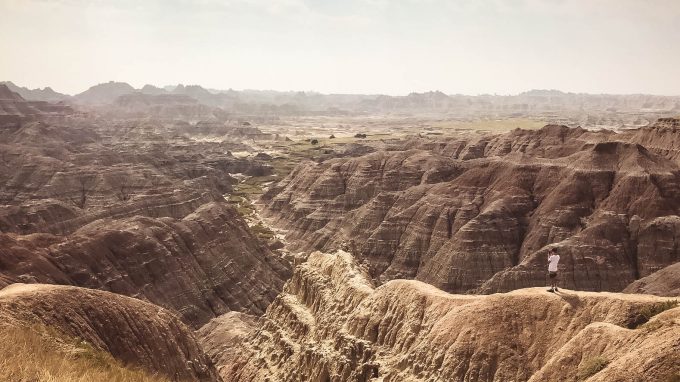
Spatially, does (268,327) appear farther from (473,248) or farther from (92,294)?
(473,248)

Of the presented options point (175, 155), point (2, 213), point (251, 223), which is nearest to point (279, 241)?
point (251, 223)

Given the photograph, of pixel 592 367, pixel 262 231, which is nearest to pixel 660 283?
pixel 592 367

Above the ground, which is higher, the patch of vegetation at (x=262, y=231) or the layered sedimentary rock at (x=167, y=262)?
the layered sedimentary rock at (x=167, y=262)


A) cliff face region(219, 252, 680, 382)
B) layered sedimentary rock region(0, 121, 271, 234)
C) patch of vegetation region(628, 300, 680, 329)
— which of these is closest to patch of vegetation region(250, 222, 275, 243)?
layered sedimentary rock region(0, 121, 271, 234)

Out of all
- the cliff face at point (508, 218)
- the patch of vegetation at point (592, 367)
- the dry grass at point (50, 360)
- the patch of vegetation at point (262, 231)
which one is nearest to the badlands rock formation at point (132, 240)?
the patch of vegetation at point (262, 231)

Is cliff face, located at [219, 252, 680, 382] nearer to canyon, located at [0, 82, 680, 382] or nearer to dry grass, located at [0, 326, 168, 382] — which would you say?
canyon, located at [0, 82, 680, 382]

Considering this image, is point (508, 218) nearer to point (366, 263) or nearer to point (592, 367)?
point (366, 263)

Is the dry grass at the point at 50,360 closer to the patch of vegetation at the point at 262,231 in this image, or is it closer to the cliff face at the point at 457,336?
the cliff face at the point at 457,336
